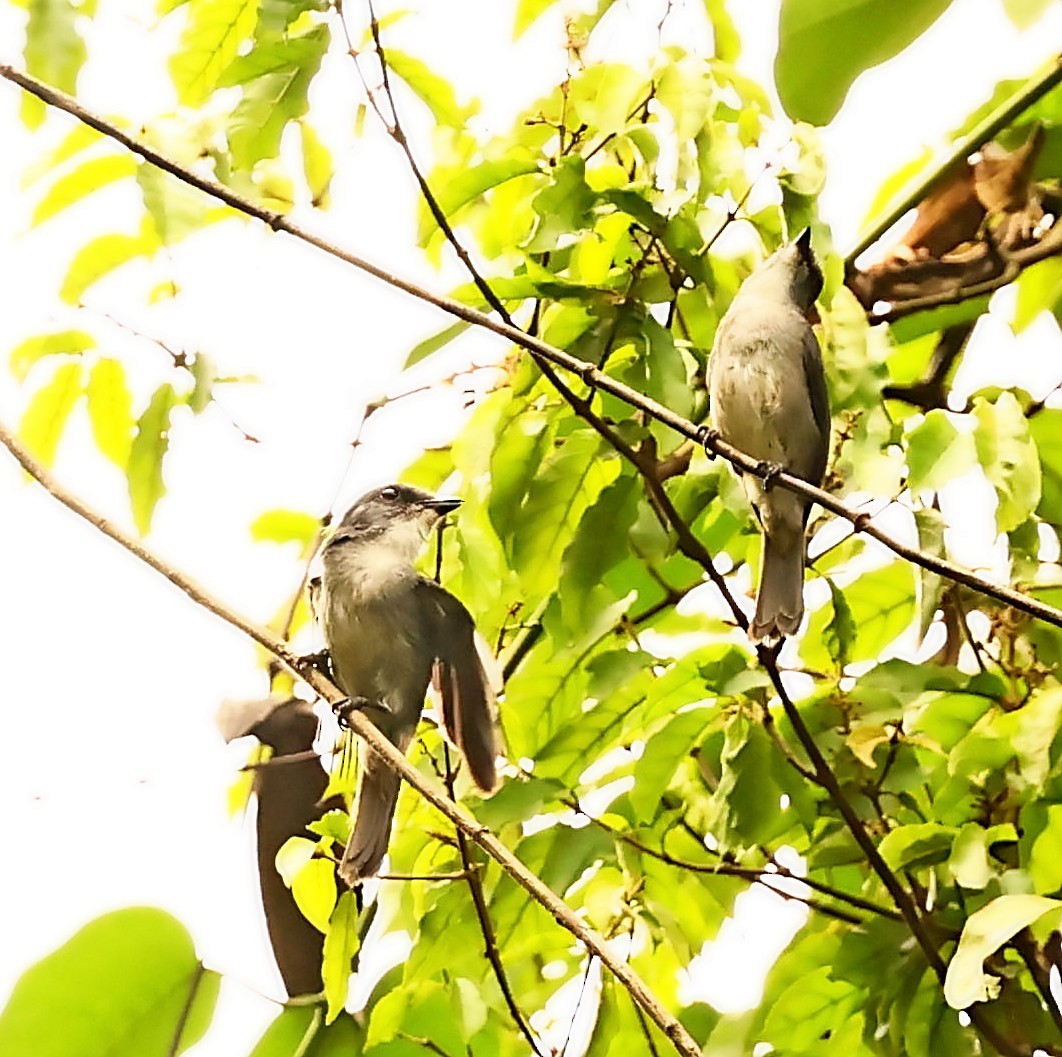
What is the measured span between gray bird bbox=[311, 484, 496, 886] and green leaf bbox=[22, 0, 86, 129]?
360 millimetres

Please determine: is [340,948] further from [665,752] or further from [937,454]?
[937,454]

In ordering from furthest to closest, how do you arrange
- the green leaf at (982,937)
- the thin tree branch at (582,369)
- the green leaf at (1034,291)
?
the green leaf at (1034,291) → the green leaf at (982,937) → the thin tree branch at (582,369)

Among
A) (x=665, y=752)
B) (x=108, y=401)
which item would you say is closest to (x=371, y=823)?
(x=665, y=752)

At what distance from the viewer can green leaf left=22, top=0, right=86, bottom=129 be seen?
2.95 ft

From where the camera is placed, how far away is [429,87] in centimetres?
104

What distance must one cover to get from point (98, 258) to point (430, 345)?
311 millimetres

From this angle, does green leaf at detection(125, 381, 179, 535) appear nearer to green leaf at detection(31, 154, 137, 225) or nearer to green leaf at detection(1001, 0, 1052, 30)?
green leaf at detection(31, 154, 137, 225)

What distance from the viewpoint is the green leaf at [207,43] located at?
100cm

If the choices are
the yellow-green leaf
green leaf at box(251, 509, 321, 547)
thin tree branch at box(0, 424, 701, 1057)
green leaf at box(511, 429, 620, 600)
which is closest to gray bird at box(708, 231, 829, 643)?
green leaf at box(511, 429, 620, 600)

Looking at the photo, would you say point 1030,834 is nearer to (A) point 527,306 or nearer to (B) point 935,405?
(B) point 935,405

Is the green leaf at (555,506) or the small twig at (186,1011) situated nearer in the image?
the green leaf at (555,506)

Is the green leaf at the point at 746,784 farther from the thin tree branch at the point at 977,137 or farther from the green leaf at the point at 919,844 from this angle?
the thin tree branch at the point at 977,137

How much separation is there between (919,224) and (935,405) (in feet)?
0.50

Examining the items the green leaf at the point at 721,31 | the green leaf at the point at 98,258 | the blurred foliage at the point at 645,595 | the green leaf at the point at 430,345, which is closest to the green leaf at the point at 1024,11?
the blurred foliage at the point at 645,595
